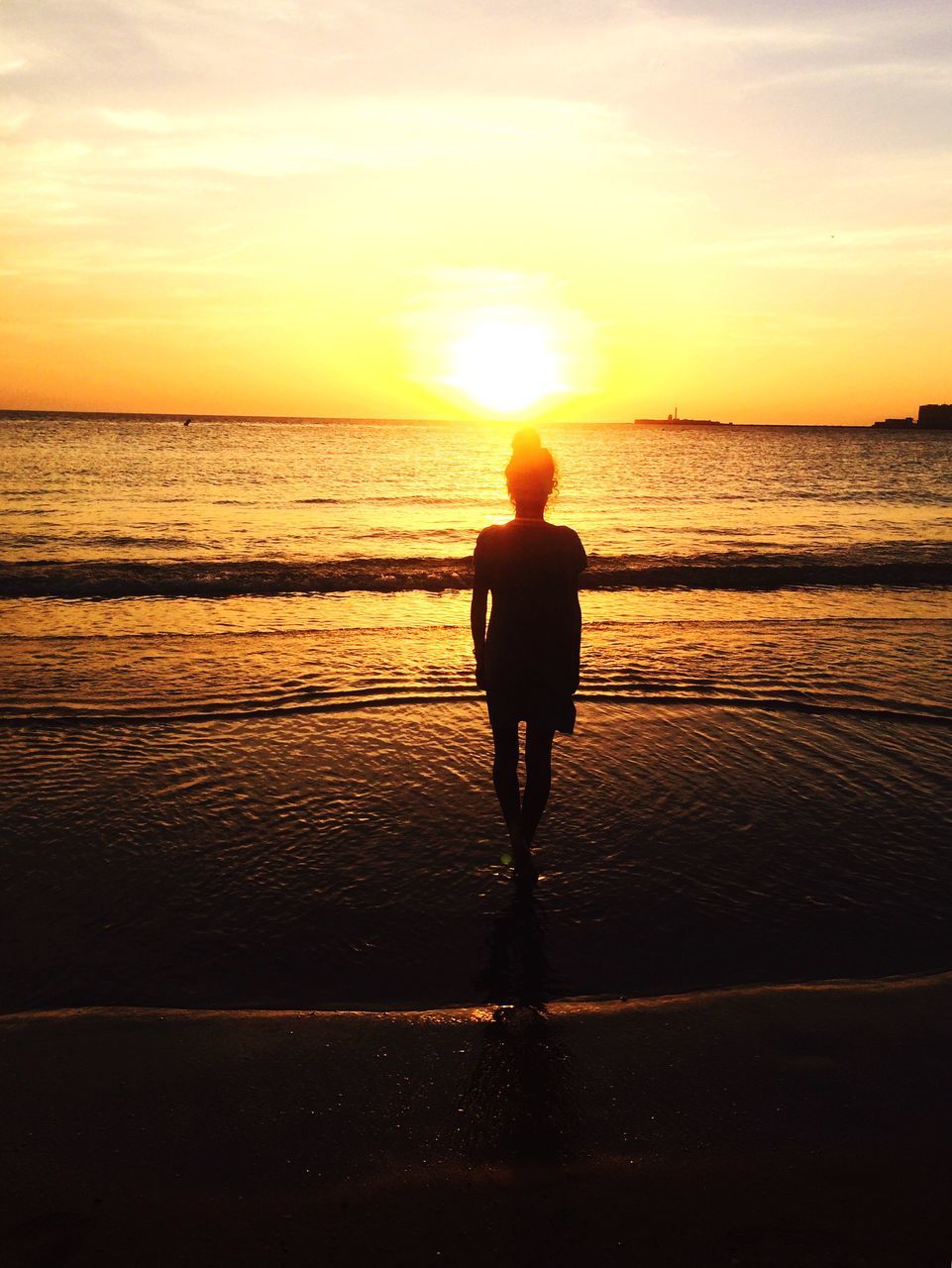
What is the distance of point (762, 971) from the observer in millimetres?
3590

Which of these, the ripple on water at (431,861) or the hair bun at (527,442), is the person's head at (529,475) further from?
the ripple on water at (431,861)

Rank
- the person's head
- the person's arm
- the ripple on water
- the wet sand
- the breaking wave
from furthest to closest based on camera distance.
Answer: the breaking wave → the person's arm → the person's head → the ripple on water → the wet sand

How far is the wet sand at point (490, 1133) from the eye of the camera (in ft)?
7.47

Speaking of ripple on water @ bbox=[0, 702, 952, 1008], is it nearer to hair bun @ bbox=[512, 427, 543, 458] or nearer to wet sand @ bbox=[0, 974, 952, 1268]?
wet sand @ bbox=[0, 974, 952, 1268]

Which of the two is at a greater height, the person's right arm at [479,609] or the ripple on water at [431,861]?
the person's right arm at [479,609]

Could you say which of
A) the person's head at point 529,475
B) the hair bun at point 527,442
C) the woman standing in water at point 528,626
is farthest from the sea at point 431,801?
the hair bun at point 527,442

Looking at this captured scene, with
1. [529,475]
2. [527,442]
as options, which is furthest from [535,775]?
[527,442]

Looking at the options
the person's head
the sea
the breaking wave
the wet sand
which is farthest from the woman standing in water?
the breaking wave

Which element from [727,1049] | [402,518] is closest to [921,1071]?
[727,1049]

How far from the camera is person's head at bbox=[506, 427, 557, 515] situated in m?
4.28

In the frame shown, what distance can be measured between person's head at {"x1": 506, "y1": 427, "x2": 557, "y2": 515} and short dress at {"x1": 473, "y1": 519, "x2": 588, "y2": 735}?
3.9 inches

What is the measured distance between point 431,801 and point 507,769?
1.23m

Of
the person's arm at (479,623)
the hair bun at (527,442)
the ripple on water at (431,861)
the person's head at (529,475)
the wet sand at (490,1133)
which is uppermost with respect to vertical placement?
the hair bun at (527,442)

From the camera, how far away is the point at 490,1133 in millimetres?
2664
